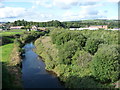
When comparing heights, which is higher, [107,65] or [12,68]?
[107,65]

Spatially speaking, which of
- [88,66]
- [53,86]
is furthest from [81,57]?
[53,86]

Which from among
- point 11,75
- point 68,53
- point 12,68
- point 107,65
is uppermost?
→ point 68,53

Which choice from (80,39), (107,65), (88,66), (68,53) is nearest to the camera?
(107,65)

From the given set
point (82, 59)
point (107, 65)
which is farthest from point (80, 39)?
point (107, 65)

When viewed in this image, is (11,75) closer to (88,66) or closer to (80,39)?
(88,66)

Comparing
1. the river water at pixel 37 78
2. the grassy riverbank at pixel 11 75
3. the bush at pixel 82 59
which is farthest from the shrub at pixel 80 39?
the grassy riverbank at pixel 11 75

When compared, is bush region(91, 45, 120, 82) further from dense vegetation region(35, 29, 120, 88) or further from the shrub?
the shrub

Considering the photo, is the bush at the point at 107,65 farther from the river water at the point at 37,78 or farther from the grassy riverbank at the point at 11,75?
the grassy riverbank at the point at 11,75

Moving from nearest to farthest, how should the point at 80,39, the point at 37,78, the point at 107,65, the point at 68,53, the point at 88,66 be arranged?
the point at 107,65 < the point at 88,66 < the point at 37,78 < the point at 68,53 < the point at 80,39

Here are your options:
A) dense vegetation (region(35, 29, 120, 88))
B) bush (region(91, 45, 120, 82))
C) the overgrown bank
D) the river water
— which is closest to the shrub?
dense vegetation (region(35, 29, 120, 88))
